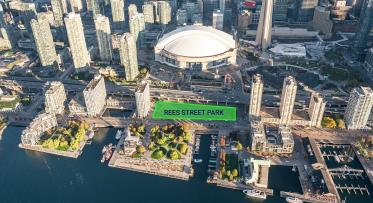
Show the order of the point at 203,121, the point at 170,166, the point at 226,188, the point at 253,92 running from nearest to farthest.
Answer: the point at 226,188, the point at 170,166, the point at 253,92, the point at 203,121

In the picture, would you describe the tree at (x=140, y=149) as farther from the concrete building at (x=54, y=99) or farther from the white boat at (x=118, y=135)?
the concrete building at (x=54, y=99)

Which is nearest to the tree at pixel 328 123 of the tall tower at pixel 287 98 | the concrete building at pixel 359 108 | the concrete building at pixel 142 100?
the concrete building at pixel 359 108

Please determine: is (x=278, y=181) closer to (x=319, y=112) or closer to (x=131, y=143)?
(x=319, y=112)

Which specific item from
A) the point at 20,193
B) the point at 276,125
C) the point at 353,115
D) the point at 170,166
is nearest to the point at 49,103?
the point at 20,193

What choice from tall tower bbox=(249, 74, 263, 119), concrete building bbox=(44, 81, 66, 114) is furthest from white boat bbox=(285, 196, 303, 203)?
concrete building bbox=(44, 81, 66, 114)

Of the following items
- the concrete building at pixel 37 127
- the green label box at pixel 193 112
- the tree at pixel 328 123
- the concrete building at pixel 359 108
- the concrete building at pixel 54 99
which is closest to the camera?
the concrete building at pixel 359 108

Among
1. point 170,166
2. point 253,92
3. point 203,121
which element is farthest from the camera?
point 203,121
